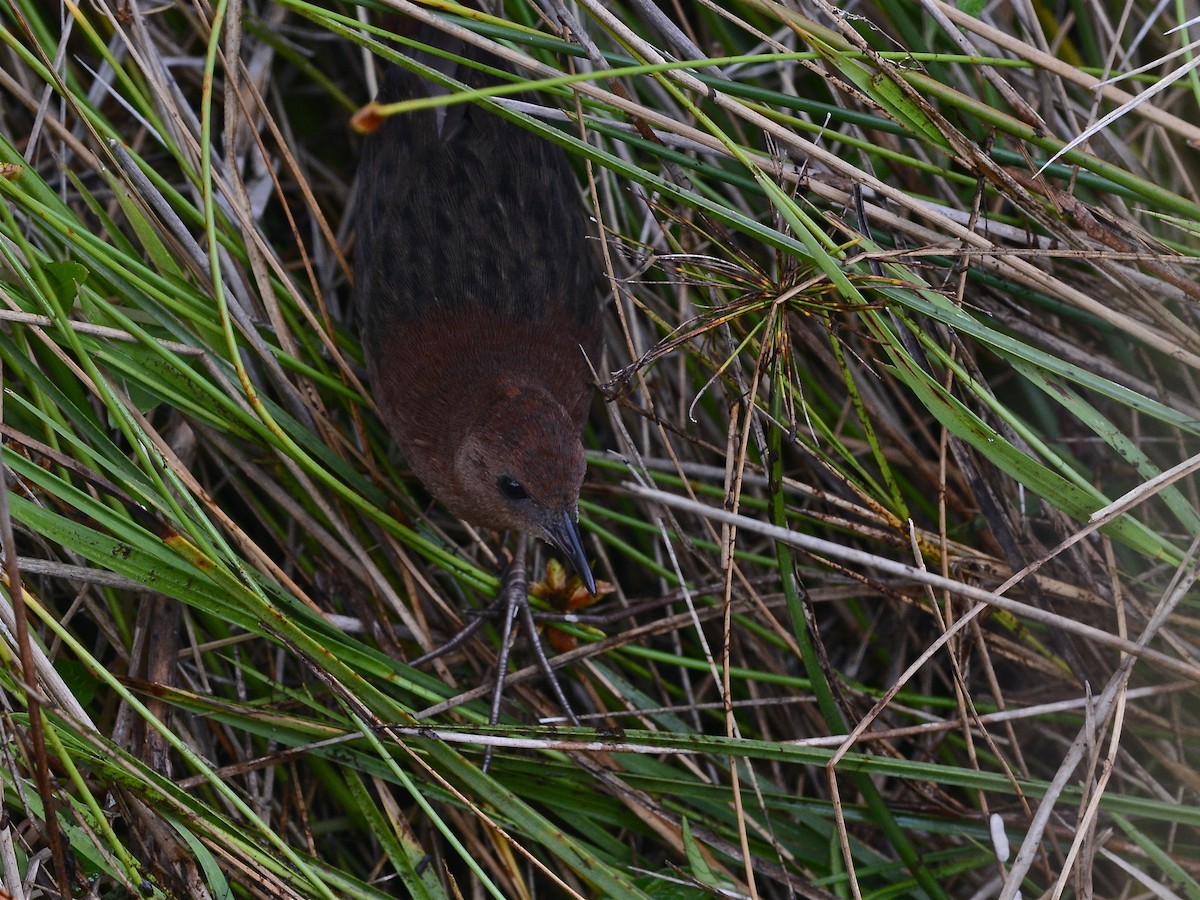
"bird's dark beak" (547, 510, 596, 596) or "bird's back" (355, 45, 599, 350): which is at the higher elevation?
"bird's back" (355, 45, 599, 350)

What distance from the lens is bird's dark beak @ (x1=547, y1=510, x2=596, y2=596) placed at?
7.79 ft

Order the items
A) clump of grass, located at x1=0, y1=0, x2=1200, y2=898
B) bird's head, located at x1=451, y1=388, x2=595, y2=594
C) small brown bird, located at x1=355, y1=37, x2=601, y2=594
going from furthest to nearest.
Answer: small brown bird, located at x1=355, y1=37, x2=601, y2=594
bird's head, located at x1=451, y1=388, x2=595, y2=594
clump of grass, located at x1=0, y1=0, x2=1200, y2=898

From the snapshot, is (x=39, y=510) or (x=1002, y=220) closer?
(x=39, y=510)

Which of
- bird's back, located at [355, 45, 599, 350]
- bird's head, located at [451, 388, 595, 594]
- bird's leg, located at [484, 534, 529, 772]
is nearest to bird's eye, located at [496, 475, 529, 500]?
bird's head, located at [451, 388, 595, 594]

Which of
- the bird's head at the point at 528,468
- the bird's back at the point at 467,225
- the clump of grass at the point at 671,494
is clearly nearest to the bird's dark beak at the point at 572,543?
the bird's head at the point at 528,468

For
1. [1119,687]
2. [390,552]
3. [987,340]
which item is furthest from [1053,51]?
[390,552]

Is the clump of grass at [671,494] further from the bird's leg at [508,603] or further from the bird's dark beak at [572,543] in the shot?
the bird's dark beak at [572,543]

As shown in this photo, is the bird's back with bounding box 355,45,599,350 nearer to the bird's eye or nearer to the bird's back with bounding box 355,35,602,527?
the bird's back with bounding box 355,35,602,527

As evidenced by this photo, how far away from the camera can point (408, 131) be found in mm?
2660

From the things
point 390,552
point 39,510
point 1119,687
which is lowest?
point 390,552

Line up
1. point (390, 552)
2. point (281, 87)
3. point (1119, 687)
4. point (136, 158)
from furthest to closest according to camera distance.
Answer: point (281, 87), point (390, 552), point (136, 158), point (1119, 687)

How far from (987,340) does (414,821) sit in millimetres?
1557

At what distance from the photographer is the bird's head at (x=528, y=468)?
236 centimetres

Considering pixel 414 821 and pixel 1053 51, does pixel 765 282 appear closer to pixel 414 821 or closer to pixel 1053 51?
pixel 1053 51
